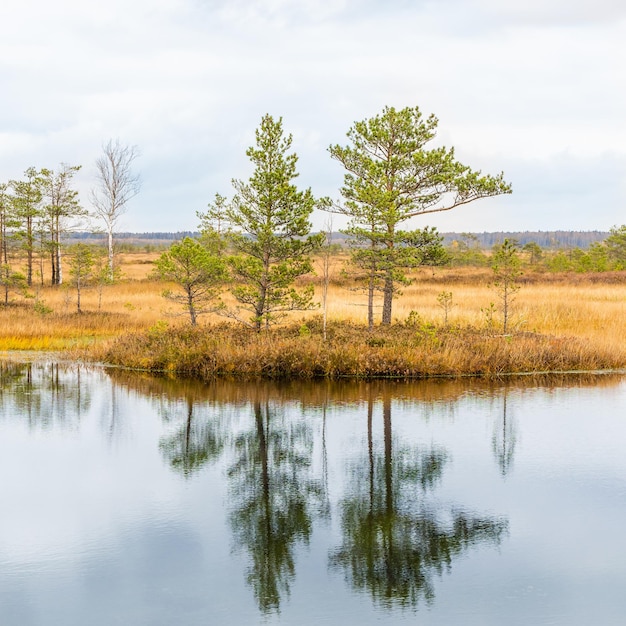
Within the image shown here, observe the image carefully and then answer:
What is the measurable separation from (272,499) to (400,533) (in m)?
1.96

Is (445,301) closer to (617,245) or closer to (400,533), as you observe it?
(400,533)

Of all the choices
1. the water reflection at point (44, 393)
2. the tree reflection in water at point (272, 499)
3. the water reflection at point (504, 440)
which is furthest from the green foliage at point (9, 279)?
the water reflection at point (504, 440)

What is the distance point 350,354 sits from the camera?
61.3 ft

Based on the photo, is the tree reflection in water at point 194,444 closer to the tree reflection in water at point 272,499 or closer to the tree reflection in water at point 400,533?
the tree reflection in water at point 272,499

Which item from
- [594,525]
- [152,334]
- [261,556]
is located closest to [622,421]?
[594,525]

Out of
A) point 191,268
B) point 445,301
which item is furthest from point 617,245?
point 191,268

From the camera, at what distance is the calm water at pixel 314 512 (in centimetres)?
669

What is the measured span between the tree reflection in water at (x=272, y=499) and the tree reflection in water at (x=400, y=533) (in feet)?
1.78

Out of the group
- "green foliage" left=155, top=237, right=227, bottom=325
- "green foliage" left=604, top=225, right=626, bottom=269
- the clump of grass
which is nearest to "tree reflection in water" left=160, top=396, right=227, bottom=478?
the clump of grass

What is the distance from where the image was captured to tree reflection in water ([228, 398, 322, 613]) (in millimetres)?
7320

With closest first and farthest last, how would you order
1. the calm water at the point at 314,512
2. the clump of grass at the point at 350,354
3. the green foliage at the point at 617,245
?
the calm water at the point at 314,512
the clump of grass at the point at 350,354
the green foliage at the point at 617,245

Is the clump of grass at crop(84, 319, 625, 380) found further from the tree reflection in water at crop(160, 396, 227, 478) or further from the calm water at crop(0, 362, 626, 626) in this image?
the tree reflection in water at crop(160, 396, 227, 478)

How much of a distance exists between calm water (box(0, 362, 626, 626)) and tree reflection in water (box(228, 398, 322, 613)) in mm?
31

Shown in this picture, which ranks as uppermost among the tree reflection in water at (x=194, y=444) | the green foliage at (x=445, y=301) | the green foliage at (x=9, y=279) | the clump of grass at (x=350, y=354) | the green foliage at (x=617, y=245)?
the green foliage at (x=617, y=245)
